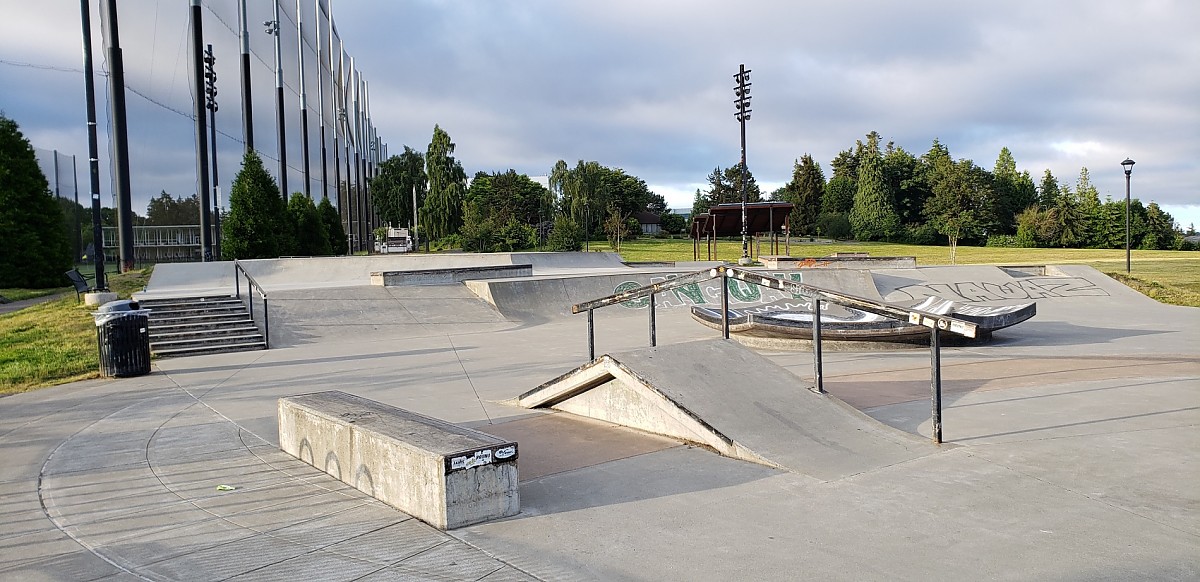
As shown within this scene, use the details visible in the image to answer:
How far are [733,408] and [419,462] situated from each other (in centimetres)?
249

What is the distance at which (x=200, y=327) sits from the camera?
12.6 meters

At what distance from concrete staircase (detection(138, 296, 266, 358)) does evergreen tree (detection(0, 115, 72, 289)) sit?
1150 centimetres

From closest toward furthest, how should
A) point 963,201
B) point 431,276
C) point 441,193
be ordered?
point 431,276 < point 441,193 < point 963,201

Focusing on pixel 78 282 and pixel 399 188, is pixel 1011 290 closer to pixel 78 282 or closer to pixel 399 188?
pixel 78 282

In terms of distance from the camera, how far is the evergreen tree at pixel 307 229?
29.0 metres

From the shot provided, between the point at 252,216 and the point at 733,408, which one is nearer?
the point at 733,408

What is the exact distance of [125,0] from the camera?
24391 mm

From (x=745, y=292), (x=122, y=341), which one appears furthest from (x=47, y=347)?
(x=745, y=292)

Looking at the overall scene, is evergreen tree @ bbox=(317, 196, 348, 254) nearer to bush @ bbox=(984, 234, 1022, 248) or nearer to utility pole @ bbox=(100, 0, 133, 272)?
utility pole @ bbox=(100, 0, 133, 272)

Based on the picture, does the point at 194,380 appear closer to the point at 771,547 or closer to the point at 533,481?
the point at 533,481

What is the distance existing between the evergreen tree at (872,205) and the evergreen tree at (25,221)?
55987 millimetres

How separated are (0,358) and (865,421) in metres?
11.4

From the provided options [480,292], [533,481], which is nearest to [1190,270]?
[480,292]

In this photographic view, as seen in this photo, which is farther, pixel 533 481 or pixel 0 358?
pixel 0 358
